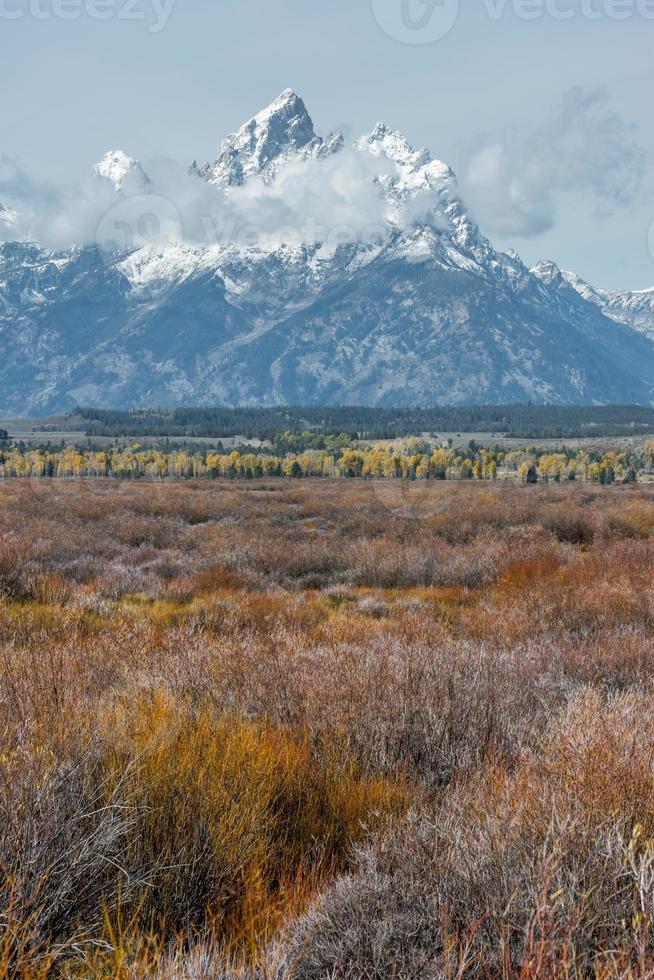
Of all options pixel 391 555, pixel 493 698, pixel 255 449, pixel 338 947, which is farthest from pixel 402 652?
pixel 255 449

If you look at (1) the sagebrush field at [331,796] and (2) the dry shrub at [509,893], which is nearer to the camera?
(2) the dry shrub at [509,893]

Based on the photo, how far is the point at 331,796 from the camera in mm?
3479

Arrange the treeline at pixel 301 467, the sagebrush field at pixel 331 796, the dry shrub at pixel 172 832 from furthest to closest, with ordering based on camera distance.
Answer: the treeline at pixel 301 467, the dry shrub at pixel 172 832, the sagebrush field at pixel 331 796

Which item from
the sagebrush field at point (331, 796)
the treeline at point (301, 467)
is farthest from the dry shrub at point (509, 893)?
the treeline at point (301, 467)

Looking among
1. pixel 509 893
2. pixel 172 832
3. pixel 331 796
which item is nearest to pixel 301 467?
pixel 331 796

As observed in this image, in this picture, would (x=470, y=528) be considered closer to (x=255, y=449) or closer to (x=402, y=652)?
(x=402, y=652)

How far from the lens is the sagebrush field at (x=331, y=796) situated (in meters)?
2.15

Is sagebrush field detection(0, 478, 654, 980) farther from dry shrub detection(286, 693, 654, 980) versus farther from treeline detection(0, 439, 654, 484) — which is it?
treeline detection(0, 439, 654, 484)

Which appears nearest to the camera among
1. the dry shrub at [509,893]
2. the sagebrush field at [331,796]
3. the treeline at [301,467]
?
the dry shrub at [509,893]

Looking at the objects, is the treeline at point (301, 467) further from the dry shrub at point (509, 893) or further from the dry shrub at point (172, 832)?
the dry shrub at point (509, 893)

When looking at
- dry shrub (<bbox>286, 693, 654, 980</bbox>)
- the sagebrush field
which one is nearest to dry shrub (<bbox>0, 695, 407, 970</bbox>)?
the sagebrush field

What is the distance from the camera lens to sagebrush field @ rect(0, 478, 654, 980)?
2146 mm

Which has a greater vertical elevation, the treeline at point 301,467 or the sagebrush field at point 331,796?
the sagebrush field at point 331,796

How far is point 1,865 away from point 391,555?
12.1 meters
